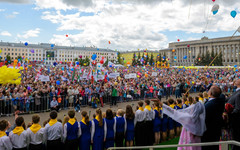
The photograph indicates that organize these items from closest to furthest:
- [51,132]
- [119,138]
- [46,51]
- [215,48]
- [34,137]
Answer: [34,137] → [51,132] → [119,138] → [215,48] → [46,51]

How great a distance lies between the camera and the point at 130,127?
6.20 metres

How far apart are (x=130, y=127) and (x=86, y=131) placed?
4.91ft

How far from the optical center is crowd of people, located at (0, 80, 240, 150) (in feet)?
12.8

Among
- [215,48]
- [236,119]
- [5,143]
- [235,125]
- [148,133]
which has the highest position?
[215,48]

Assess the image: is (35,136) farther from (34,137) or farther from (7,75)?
(7,75)

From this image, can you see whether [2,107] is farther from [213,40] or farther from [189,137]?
[213,40]

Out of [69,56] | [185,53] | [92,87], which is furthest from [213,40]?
[92,87]

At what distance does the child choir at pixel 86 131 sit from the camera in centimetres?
475

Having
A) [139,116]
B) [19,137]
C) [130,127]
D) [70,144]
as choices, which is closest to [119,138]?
[130,127]

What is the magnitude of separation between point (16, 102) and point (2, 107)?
2.60ft

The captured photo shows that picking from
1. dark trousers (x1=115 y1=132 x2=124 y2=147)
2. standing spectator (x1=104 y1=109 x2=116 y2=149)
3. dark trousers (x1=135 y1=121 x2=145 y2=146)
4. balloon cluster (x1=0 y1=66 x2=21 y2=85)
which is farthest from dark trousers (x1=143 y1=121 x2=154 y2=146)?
balloon cluster (x1=0 y1=66 x2=21 y2=85)

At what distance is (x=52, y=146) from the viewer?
5.11m

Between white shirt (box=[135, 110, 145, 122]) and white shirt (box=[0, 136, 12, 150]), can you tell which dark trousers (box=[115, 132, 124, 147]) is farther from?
white shirt (box=[0, 136, 12, 150])

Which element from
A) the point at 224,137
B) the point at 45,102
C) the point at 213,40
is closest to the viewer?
the point at 224,137
